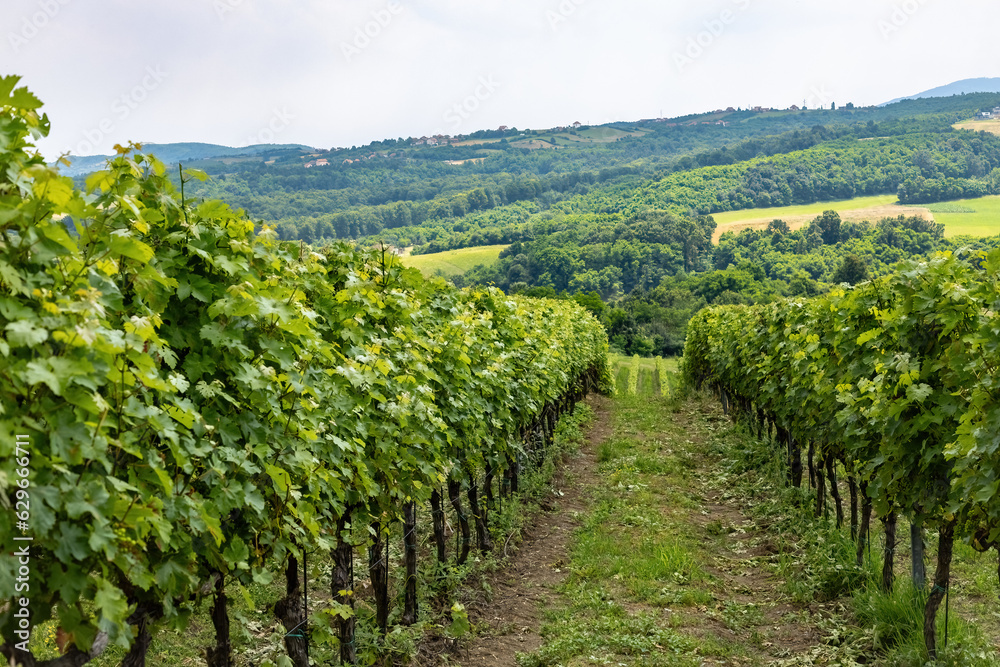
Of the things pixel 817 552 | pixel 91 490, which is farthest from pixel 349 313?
pixel 817 552

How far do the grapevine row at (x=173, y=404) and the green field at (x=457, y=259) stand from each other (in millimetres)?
84953

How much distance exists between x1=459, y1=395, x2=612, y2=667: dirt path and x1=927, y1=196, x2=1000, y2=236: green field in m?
101

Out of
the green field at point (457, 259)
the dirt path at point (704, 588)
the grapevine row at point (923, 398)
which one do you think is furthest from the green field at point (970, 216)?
the grapevine row at point (923, 398)

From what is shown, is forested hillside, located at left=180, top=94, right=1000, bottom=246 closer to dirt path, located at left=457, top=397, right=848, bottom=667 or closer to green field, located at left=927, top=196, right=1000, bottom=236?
green field, located at left=927, top=196, right=1000, bottom=236

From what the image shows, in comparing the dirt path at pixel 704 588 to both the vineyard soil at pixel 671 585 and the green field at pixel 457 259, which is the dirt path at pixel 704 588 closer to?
the vineyard soil at pixel 671 585

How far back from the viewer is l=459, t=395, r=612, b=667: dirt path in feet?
23.4

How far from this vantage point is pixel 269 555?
3906 millimetres

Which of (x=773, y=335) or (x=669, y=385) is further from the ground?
(x=773, y=335)

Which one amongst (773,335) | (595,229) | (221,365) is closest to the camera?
(221,365)

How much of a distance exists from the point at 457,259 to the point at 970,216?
250 ft

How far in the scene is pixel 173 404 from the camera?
3.15 m

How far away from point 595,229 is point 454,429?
381 feet

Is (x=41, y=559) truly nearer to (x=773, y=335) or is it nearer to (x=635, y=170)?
(x=773, y=335)

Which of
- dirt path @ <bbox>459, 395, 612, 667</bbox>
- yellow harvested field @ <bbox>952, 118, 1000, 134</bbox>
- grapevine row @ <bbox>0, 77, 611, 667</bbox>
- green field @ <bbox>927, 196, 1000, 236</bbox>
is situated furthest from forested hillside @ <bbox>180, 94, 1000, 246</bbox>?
grapevine row @ <bbox>0, 77, 611, 667</bbox>
